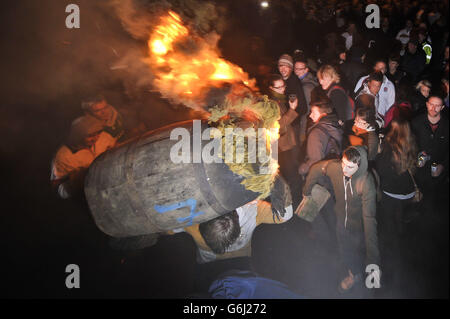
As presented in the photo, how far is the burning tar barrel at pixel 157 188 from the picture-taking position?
2.38 meters

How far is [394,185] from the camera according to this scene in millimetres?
3545

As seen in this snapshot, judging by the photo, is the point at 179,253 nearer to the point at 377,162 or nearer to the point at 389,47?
the point at 377,162

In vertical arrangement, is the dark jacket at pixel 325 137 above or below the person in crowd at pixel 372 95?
below

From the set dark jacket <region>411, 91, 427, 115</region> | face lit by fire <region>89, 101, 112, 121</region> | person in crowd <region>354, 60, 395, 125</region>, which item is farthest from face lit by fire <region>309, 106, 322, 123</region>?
face lit by fire <region>89, 101, 112, 121</region>

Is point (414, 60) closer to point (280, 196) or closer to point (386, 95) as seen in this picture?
point (386, 95)

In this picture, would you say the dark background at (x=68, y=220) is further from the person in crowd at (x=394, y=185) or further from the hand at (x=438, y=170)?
the hand at (x=438, y=170)

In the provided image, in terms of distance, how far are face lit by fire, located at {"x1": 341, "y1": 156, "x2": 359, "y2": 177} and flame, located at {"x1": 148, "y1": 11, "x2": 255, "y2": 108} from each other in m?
1.85

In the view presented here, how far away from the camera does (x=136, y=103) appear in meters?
4.38

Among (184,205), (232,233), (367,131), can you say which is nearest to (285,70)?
(367,131)

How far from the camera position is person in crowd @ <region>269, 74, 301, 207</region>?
12.8 feet

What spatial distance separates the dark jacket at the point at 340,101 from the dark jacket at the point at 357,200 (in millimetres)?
631

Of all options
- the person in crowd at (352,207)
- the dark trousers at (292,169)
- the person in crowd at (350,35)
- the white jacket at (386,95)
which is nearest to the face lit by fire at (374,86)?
the white jacket at (386,95)

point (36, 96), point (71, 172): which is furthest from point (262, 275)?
point (36, 96)

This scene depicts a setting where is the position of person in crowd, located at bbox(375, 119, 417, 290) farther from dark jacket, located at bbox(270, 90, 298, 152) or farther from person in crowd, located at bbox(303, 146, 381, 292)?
dark jacket, located at bbox(270, 90, 298, 152)
